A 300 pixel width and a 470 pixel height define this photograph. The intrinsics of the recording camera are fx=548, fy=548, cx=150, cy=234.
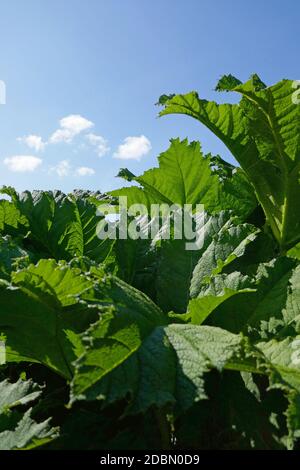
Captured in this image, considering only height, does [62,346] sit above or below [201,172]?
below

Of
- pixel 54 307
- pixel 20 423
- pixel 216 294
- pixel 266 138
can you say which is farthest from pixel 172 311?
pixel 266 138

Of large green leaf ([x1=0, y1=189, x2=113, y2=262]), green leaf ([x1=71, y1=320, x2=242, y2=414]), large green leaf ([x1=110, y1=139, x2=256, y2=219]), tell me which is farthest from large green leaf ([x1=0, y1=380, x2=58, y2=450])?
large green leaf ([x1=110, y1=139, x2=256, y2=219])

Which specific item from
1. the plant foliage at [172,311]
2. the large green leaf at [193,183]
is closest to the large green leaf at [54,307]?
the plant foliage at [172,311]

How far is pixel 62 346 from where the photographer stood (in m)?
1.13

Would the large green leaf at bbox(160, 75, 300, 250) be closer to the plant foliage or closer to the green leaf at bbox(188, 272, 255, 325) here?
the plant foliage

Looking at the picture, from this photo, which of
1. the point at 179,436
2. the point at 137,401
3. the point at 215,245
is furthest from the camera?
the point at 215,245

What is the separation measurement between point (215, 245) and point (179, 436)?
56 centimetres

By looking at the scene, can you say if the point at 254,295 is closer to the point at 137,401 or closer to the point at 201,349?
the point at 201,349

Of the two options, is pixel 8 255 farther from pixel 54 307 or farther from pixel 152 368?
pixel 152 368

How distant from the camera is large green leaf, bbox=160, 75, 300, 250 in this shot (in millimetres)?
Result: 1467

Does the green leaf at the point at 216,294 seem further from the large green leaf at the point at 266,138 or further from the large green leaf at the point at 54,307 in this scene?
the large green leaf at the point at 266,138

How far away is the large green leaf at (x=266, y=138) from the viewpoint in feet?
4.81

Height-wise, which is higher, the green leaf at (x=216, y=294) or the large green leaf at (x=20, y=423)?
the green leaf at (x=216, y=294)

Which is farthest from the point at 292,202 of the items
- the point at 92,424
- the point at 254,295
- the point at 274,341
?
the point at 92,424
